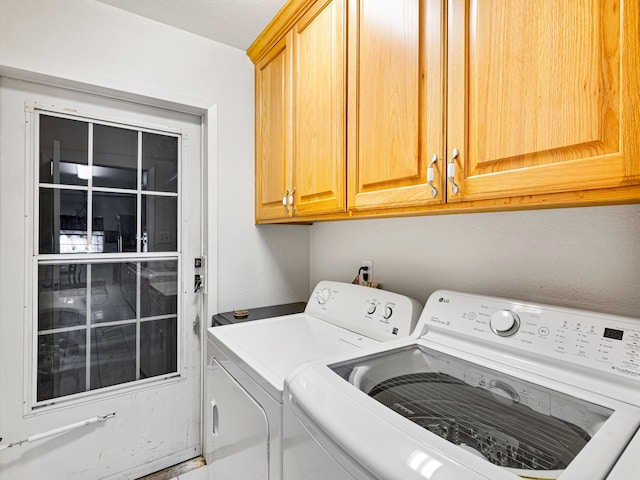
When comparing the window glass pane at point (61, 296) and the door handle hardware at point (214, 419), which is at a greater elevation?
the window glass pane at point (61, 296)

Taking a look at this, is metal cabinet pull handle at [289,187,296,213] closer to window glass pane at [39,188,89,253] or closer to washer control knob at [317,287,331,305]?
washer control knob at [317,287,331,305]

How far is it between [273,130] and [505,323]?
1422 millimetres

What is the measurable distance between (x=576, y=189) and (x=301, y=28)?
4.47ft

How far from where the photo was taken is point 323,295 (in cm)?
164

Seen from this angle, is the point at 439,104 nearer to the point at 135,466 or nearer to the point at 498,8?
the point at 498,8

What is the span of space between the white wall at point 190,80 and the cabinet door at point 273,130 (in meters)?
0.09

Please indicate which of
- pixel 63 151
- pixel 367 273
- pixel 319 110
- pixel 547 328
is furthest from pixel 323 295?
pixel 63 151

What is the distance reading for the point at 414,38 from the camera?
1.00 metres

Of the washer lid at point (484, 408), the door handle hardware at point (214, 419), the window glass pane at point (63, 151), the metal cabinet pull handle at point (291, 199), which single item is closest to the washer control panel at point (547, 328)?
the washer lid at point (484, 408)

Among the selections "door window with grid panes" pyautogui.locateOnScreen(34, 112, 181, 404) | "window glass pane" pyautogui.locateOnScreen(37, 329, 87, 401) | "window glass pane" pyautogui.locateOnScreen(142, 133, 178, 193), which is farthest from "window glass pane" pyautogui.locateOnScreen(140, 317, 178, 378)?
"window glass pane" pyautogui.locateOnScreen(142, 133, 178, 193)

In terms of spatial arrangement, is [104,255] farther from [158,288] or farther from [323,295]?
[323,295]

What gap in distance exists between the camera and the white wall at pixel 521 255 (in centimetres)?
93

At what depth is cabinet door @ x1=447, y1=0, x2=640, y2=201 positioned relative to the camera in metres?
0.63

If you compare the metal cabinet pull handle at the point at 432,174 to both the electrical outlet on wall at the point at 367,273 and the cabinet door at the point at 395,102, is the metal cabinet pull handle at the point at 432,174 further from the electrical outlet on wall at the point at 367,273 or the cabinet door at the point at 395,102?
the electrical outlet on wall at the point at 367,273
